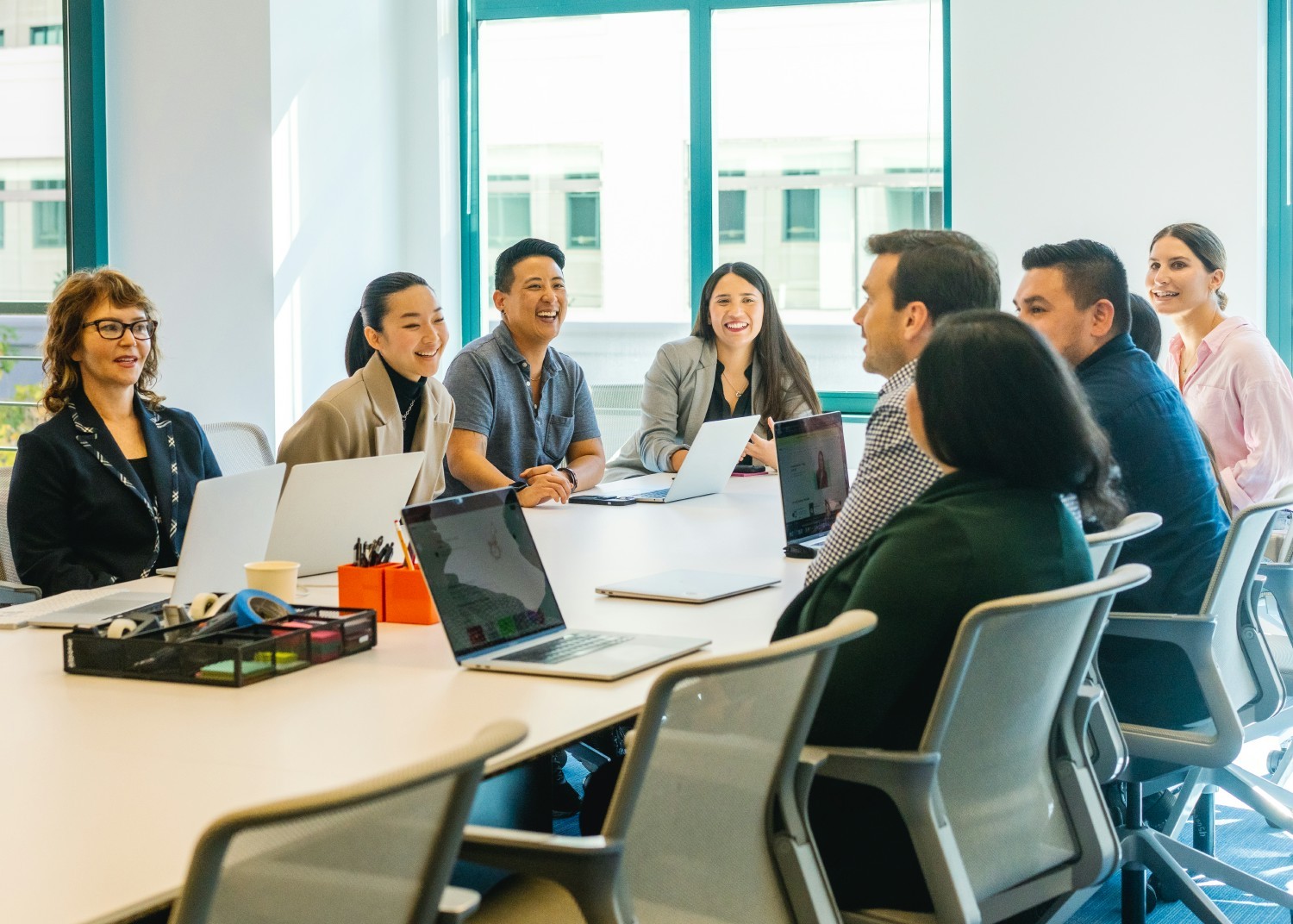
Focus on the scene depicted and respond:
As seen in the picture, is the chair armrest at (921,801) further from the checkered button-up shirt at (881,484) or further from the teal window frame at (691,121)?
the teal window frame at (691,121)

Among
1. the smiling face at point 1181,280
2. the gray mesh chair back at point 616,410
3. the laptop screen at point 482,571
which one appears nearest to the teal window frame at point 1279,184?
the smiling face at point 1181,280

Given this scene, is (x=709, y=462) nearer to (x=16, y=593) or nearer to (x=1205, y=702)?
(x=1205, y=702)

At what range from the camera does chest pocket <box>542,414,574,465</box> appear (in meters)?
4.60

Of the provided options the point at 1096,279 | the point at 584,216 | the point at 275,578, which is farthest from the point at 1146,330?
the point at 584,216

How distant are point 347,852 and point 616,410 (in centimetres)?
540

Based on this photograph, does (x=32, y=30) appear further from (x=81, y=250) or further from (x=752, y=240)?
(x=752, y=240)

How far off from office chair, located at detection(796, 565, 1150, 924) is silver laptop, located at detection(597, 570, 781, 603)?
2.36ft

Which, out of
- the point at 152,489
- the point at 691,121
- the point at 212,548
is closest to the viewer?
the point at 212,548

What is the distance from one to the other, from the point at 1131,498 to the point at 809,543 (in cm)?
71

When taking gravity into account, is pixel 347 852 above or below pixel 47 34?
below

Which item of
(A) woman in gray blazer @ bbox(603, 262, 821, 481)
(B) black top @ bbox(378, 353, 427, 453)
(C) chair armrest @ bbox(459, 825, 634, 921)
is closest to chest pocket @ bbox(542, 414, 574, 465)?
(A) woman in gray blazer @ bbox(603, 262, 821, 481)

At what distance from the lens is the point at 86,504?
10.4 feet

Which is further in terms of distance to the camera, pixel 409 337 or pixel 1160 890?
pixel 409 337

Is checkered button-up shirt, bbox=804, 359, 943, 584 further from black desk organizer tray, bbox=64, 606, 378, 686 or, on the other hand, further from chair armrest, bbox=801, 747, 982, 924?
black desk organizer tray, bbox=64, 606, 378, 686
